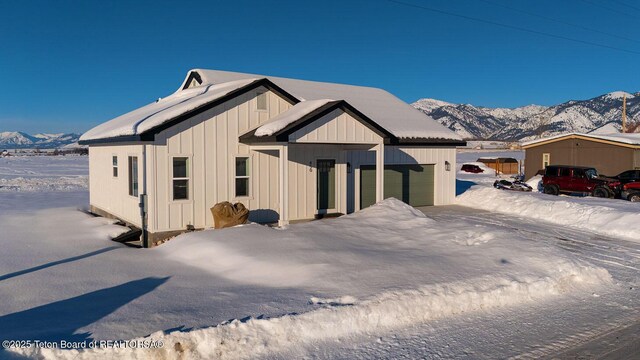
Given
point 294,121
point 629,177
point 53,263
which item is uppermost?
point 294,121

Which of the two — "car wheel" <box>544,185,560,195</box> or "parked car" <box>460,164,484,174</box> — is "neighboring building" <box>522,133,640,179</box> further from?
"parked car" <box>460,164,484,174</box>

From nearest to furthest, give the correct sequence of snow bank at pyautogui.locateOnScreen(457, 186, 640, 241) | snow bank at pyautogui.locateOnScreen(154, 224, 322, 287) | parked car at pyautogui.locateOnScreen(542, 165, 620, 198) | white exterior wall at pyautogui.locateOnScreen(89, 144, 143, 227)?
snow bank at pyautogui.locateOnScreen(154, 224, 322, 287) → white exterior wall at pyautogui.locateOnScreen(89, 144, 143, 227) → snow bank at pyautogui.locateOnScreen(457, 186, 640, 241) → parked car at pyautogui.locateOnScreen(542, 165, 620, 198)

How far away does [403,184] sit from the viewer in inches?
840

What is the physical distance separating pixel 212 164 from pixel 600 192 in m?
20.0

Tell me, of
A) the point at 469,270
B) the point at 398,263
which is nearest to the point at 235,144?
the point at 398,263

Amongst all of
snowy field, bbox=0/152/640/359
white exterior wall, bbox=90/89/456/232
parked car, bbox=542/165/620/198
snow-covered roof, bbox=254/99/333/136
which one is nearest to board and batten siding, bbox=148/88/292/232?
white exterior wall, bbox=90/89/456/232

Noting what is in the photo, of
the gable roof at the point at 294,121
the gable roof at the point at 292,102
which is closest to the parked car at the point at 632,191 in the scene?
the gable roof at the point at 292,102

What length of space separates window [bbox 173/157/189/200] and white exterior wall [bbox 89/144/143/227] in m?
0.95

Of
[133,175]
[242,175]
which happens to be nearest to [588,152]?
[242,175]

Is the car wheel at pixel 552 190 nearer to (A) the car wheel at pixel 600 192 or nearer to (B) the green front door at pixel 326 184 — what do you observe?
(A) the car wheel at pixel 600 192

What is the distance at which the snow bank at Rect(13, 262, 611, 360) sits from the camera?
6.20 metres

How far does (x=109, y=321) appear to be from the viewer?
23.2 feet

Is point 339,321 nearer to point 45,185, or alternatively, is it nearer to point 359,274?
point 359,274

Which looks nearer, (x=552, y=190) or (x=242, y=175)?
(x=242, y=175)
